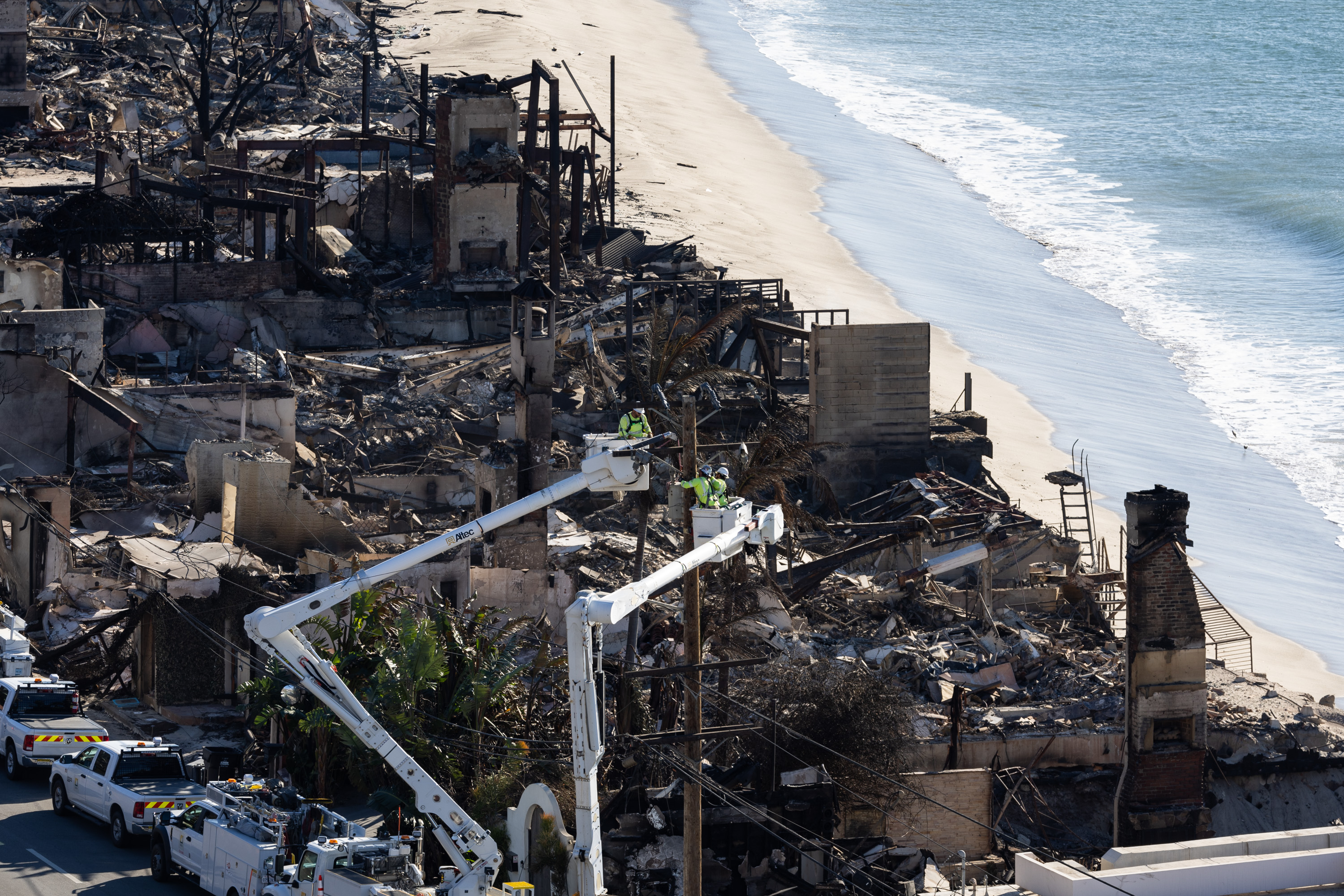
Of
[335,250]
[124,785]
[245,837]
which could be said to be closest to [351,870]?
Answer: [245,837]

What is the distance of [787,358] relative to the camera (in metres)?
46.7

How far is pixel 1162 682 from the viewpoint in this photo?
79.4 feet

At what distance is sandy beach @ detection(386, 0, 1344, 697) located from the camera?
44.6 meters

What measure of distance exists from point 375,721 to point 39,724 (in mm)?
7898

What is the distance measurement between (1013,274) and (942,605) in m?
35.2

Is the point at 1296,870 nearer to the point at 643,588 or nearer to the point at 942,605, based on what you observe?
the point at 643,588

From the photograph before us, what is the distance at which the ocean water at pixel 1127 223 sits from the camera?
148 ft

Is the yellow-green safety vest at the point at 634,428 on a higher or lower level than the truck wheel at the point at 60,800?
higher

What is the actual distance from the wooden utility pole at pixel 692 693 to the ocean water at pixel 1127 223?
20226 mm

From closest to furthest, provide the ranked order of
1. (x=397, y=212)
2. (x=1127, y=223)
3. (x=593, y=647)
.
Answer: (x=593, y=647) < (x=397, y=212) < (x=1127, y=223)

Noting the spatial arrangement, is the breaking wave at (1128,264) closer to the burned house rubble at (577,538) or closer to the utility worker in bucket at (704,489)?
the burned house rubble at (577,538)

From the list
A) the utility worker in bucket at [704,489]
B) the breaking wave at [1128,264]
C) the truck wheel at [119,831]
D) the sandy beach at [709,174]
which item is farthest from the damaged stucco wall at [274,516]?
the breaking wave at [1128,264]

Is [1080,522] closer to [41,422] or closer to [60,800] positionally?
[41,422]

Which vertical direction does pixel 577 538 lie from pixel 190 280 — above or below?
below
